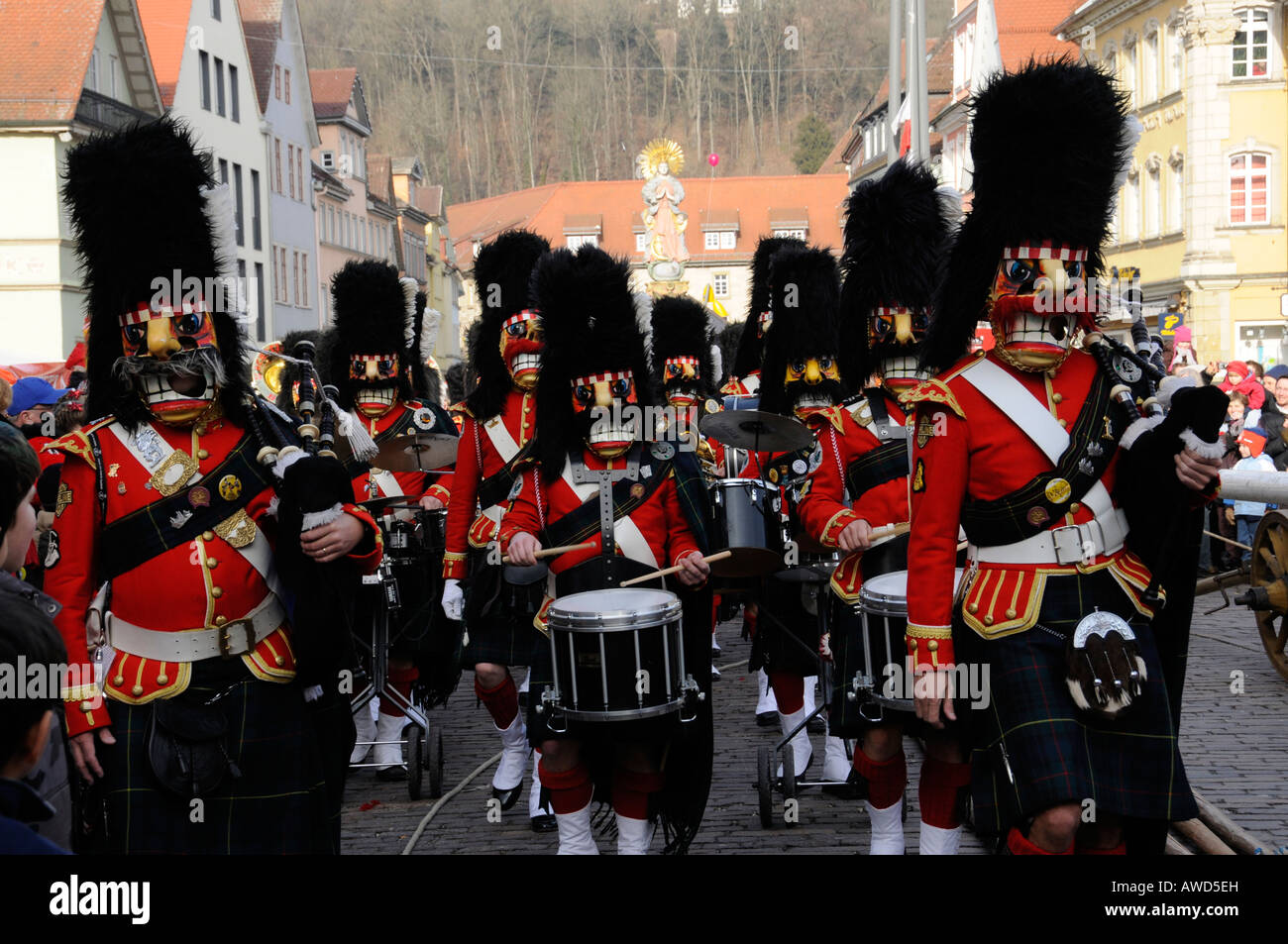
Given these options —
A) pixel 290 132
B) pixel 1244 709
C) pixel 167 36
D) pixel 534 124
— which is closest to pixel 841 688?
pixel 1244 709

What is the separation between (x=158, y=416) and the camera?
16.8ft

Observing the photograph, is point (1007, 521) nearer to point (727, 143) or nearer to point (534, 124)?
point (534, 124)

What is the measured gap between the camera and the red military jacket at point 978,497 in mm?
4754

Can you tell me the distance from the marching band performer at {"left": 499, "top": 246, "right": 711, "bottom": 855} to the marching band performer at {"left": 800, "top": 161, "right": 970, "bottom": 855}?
2.00 feet

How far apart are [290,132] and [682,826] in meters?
48.1

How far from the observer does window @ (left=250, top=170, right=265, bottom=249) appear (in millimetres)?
45812

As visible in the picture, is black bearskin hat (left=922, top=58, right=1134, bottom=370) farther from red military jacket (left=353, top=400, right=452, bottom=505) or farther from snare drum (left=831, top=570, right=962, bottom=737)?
red military jacket (left=353, top=400, right=452, bottom=505)

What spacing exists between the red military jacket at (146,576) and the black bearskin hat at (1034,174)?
207cm

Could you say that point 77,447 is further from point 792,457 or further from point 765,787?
point 792,457

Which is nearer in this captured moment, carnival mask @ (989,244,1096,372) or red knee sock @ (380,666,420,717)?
carnival mask @ (989,244,1096,372)

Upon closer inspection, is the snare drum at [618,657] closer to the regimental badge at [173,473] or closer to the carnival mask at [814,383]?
the regimental badge at [173,473]

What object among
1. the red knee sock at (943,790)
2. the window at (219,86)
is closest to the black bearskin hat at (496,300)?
the red knee sock at (943,790)

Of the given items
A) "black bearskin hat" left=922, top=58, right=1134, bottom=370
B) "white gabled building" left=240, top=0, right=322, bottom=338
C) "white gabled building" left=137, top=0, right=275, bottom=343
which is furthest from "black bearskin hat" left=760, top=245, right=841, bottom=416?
"white gabled building" left=240, top=0, right=322, bottom=338

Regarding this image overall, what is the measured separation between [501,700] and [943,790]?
2.82 meters
